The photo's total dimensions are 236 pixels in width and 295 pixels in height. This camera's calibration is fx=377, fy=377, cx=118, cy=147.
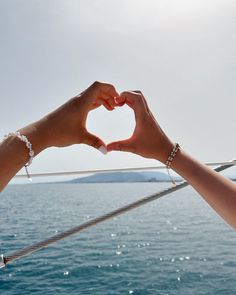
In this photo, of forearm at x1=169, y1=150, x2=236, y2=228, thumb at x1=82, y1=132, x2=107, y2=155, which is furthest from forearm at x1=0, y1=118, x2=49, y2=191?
forearm at x1=169, y1=150, x2=236, y2=228

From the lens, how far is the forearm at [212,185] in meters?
0.95

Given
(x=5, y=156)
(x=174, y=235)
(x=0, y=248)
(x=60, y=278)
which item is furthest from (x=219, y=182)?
(x=174, y=235)

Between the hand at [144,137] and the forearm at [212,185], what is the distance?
2.5 inches

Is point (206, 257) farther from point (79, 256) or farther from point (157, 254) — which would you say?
point (79, 256)

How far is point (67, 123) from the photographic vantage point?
1.08m

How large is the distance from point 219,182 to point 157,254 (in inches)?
620

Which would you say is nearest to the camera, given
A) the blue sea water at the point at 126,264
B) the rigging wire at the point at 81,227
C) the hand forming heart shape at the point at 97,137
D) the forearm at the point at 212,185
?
the forearm at the point at 212,185

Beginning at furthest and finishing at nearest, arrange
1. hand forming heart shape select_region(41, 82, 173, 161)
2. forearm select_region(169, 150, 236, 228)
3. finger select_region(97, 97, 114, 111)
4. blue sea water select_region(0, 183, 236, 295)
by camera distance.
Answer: blue sea water select_region(0, 183, 236, 295)
finger select_region(97, 97, 114, 111)
hand forming heart shape select_region(41, 82, 173, 161)
forearm select_region(169, 150, 236, 228)

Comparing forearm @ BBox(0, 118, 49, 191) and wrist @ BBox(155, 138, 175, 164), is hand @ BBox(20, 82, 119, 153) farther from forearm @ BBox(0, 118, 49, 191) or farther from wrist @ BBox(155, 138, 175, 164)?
wrist @ BBox(155, 138, 175, 164)

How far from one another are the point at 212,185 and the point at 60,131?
443 millimetres

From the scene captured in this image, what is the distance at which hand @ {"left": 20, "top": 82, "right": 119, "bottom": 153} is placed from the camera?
1040mm

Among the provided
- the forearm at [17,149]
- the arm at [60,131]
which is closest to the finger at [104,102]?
the arm at [60,131]

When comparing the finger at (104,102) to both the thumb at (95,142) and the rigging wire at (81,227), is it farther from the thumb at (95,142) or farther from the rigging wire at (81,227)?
the rigging wire at (81,227)

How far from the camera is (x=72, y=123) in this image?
1.09 meters
